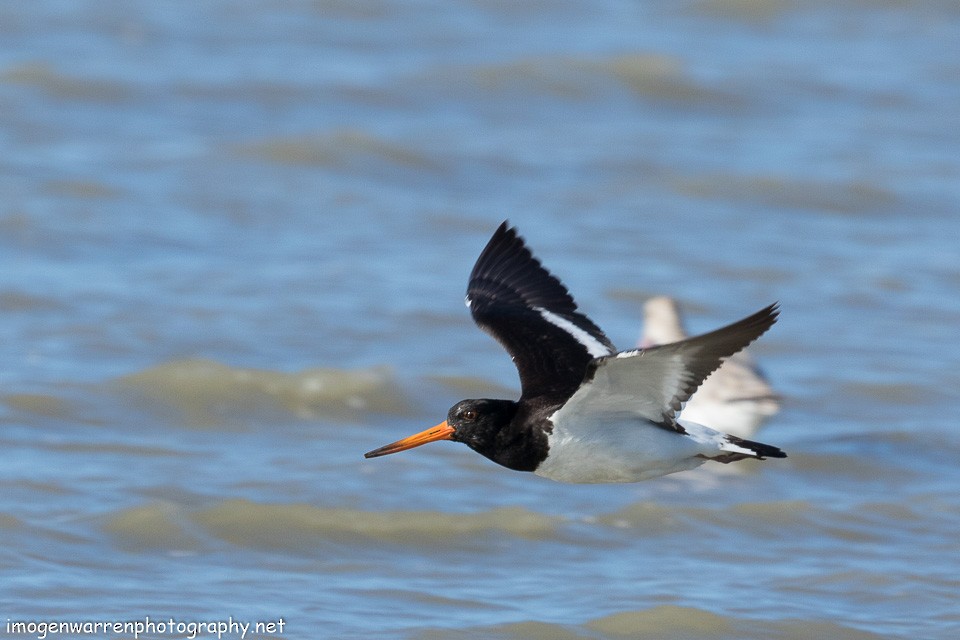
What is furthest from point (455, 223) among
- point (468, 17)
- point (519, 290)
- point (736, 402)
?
point (468, 17)

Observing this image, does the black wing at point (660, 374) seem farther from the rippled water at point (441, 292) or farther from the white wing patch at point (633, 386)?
the rippled water at point (441, 292)

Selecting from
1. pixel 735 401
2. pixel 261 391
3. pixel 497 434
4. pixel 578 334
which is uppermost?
pixel 261 391

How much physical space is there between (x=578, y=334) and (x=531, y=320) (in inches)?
8.5

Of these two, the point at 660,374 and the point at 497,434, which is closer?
the point at 660,374

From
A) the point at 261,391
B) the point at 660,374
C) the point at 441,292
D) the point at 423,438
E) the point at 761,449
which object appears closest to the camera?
the point at 660,374

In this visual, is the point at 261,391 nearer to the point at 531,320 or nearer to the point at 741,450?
the point at 531,320

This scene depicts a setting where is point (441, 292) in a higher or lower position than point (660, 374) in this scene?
higher

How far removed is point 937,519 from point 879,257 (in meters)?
4.39

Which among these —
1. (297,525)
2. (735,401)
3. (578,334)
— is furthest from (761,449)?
(735,401)

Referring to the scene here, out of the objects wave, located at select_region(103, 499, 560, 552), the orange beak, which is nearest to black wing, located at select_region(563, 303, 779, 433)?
the orange beak

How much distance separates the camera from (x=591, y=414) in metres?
6.00

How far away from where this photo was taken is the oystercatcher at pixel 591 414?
5.62 m

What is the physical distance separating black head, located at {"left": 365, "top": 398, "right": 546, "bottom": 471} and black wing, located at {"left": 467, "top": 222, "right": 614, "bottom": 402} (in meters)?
0.18

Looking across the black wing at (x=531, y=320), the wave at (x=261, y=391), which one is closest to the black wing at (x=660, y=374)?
the black wing at (x=531, y=320)
